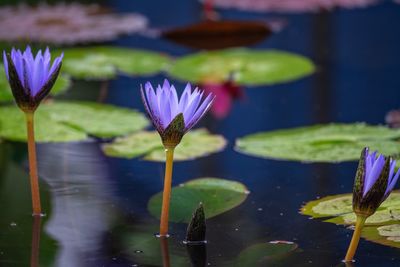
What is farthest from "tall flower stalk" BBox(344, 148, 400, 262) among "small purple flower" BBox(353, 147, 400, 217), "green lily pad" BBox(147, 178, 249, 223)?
"green lily pad" BBox(147, 178, 249, 223)

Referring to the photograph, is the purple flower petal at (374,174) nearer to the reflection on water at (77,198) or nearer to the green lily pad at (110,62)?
the reflection on water at (77,198)

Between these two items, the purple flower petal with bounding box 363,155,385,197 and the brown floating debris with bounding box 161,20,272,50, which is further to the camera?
the brown floating debris with bounding box 161,20,272,50

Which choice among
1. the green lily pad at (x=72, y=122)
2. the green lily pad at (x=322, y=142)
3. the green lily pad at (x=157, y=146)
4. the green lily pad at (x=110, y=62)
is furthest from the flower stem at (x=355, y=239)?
the green lily pad at (x=110, y=62)

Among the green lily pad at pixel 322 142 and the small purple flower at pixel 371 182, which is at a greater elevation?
the small purple flower at pixel 371 182

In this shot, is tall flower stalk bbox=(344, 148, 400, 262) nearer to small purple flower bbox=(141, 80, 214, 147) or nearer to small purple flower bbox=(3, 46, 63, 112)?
small purple flower bbox=(141, 80, 214, 147)

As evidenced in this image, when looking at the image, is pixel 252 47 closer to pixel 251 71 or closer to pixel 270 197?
pixel 251 71

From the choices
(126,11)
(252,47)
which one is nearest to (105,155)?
(252,47)

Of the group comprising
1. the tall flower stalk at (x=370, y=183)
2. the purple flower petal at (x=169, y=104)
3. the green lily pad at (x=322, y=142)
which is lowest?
the green lily pad at (x=322, y=142)
